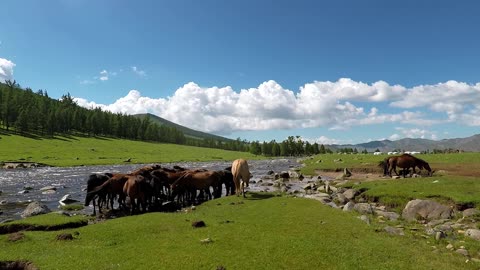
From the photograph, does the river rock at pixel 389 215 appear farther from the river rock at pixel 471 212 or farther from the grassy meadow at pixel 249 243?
the river rock at pixel 471 212

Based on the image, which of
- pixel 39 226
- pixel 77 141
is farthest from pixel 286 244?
pixel 77 141

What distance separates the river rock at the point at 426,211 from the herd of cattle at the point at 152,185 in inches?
454

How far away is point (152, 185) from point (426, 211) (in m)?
18.5

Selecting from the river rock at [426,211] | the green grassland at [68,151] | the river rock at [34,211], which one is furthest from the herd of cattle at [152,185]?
the green grassland at [68,151]

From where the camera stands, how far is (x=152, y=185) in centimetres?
2648

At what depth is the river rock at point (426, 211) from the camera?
19.7 meters

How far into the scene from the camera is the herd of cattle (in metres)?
23.9

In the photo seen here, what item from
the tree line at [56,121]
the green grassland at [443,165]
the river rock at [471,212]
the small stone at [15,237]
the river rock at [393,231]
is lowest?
the small stone at [15,237]

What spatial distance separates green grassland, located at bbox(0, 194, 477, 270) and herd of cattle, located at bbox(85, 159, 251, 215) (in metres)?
5.46

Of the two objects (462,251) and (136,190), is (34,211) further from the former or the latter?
(462,251)

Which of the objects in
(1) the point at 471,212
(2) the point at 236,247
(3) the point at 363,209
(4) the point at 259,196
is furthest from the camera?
(4) the point at 259,196

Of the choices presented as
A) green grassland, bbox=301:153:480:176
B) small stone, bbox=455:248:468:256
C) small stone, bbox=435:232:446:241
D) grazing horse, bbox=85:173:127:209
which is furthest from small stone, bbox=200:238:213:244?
green grassland, bbox=301:153:480:176

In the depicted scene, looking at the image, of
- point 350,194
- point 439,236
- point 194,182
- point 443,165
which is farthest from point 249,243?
point 443,165

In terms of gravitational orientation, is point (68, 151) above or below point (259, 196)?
above
